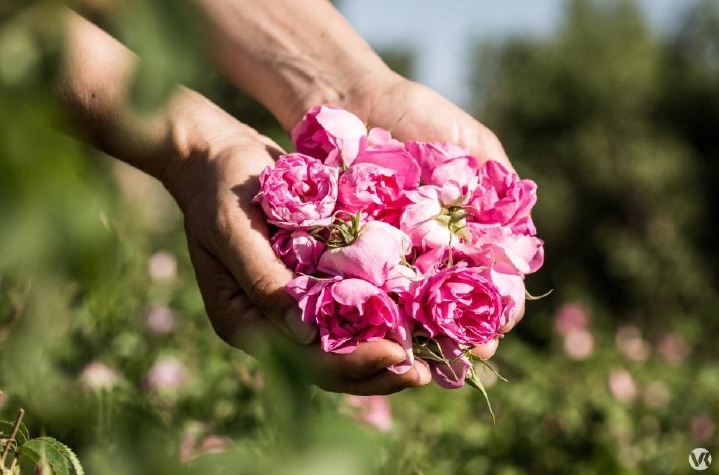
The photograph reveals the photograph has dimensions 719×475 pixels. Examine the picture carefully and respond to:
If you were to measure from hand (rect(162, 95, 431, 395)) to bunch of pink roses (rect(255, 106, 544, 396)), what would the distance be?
0.03 m

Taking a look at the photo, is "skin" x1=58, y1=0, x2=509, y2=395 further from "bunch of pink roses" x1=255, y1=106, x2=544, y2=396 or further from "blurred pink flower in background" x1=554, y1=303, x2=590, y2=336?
"blurred pink flower in background" x1=554, y1=303, x2=590, y2=336

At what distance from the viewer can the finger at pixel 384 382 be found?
136 cm

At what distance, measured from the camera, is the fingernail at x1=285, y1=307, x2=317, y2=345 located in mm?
1322

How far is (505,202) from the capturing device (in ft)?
5.14

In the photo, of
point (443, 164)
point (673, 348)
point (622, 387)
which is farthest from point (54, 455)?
point (673, 348)

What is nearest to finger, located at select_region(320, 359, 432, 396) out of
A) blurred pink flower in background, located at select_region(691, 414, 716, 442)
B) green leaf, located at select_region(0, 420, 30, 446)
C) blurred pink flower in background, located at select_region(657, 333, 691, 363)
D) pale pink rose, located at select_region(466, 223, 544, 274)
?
pale pink rose, located at select_region(466, 223, 544, 274)

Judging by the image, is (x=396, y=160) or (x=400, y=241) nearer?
(x=400, y=241)

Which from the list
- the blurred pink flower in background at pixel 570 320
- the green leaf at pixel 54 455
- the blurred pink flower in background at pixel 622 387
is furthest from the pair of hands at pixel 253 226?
the blurred pink flower in background at pixel 570 320

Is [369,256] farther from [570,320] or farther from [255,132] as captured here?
[570,320]

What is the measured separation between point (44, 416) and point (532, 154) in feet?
59.4

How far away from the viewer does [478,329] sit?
140 cm

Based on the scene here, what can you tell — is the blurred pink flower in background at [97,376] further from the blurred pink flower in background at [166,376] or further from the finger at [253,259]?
the finger at [253,259]

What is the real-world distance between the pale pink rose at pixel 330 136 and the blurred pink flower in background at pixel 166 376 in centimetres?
68

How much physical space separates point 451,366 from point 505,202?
0.31m
